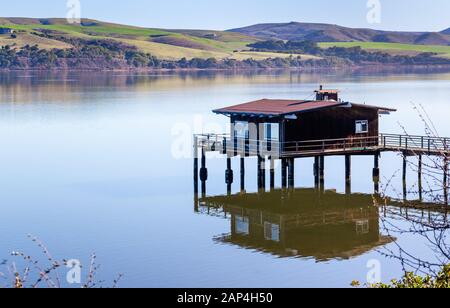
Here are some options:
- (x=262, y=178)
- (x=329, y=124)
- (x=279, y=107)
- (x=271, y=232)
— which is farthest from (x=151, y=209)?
(x=329, y=124)

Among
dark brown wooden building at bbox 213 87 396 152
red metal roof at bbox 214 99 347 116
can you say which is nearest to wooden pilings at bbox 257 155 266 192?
dark brown wooden building at bbox 213 87 396 152

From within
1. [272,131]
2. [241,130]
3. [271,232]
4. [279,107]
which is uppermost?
[279,107]

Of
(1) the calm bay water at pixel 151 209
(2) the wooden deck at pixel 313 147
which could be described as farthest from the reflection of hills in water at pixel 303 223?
(2) the wooden deck at pixel 313 147

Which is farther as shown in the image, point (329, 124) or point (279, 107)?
point (279, 107)

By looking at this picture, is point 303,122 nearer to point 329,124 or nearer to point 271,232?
point 329,124

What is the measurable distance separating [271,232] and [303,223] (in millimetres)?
2785

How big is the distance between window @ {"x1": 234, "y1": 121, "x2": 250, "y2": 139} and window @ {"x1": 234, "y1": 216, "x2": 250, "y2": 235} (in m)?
8.99

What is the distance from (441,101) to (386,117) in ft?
93.2

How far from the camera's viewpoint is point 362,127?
5650cm

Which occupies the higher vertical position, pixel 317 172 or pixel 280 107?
pixel 280 107

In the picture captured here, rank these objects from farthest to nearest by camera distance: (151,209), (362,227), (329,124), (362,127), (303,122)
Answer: (362,127)
(329,124)
(303,122)
(151,209)
(362,227)

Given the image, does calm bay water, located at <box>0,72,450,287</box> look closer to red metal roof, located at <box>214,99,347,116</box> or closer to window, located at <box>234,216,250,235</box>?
window, located at <box>234,216,250,235</box>

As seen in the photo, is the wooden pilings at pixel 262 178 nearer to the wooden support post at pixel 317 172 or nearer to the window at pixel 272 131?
the window at pixel 272 131
